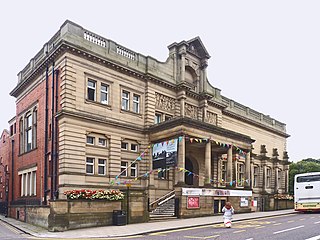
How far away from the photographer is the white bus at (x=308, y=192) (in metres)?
29.5

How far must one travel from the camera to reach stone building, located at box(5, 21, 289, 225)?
24.4 metres

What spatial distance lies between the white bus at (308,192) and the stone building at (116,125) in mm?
4358

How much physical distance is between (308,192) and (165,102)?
47.2 feet

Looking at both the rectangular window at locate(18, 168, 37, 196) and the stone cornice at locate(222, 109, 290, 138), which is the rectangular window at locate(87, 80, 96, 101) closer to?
the rectangular window at locate(18, 168, 37, 196)

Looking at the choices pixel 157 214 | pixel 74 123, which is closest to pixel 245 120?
pixel 157 214

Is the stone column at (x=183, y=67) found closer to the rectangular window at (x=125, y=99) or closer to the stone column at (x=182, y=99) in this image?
the stone column at (x=182, y=99)

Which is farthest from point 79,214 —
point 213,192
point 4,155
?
point 4,155

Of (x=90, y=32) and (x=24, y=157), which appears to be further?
(x=24, y=157)

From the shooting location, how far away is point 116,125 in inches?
1058

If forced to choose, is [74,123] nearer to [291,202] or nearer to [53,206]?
[53,206]

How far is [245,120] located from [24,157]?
999 inches

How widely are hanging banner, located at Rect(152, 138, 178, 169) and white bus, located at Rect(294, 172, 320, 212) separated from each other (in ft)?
41.0

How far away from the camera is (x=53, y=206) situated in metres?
17.8

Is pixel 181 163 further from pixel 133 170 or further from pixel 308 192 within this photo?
pixel 308 192
